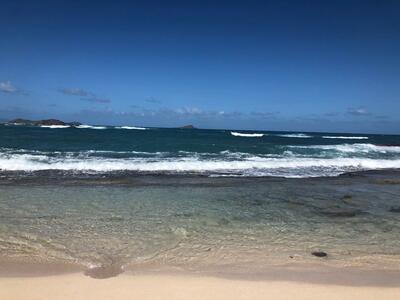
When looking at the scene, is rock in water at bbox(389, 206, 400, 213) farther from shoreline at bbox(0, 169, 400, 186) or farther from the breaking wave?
the breaking wave

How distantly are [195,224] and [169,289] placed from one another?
9.95 feet

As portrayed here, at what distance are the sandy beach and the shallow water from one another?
22.8 inches

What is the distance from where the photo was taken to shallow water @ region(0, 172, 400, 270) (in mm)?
5609

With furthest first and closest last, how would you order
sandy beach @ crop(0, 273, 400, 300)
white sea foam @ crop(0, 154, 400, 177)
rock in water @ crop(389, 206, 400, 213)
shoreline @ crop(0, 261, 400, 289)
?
1. white sea foam @ crop(0, 154, 400, 177)
2. rock in water @ crop(389, 206, 400, 213)
3. shoreline @ crop(0, 261, 400, 289)
4. sandy beach @ crop(0, 273, 400, 300)

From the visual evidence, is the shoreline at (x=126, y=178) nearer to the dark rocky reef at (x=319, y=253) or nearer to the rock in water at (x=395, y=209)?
the rock in water at (x=395, y=209)

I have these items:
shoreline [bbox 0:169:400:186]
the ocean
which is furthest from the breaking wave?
the ocean

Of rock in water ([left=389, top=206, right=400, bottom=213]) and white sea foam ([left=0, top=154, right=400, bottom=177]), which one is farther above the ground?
white sea foam ([left=0, top=154, right=400, bottom=177])

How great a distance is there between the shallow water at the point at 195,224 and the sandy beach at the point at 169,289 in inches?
22.8

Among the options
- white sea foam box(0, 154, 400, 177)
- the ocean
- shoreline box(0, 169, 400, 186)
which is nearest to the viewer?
the ocean

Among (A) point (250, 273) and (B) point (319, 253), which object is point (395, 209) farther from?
(A) point (250, 273)

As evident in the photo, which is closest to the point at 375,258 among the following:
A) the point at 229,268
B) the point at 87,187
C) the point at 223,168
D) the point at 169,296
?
the point at 229,268

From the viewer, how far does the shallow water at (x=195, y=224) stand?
561 centimetres

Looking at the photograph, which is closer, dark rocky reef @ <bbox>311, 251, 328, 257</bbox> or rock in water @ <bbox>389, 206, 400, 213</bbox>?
dark rocky reef @ <bbox>311, 251, 328, 257</bbox>

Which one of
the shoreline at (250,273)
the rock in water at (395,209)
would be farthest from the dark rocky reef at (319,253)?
the rock in water at (395,209)
